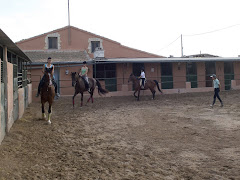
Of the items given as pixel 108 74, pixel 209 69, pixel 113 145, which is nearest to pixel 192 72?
pixel 209 69

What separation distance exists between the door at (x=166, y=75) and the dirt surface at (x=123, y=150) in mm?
11178

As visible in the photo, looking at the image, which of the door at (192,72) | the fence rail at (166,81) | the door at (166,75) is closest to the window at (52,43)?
the fence rail at (166,81)

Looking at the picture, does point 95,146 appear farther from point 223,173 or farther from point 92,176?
point 223,173

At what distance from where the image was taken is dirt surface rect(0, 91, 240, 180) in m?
3.72

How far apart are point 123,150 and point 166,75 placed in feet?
49.3

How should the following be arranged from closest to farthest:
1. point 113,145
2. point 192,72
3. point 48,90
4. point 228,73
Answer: point 113,145 < point 48,90 < point 192,72 < point 228,73

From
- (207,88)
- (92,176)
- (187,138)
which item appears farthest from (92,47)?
(92,176)

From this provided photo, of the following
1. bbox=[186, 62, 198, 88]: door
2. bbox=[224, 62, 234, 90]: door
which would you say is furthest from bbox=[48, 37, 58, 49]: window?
bbox=[224, 62, 234, 90]: door

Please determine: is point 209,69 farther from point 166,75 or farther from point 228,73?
point 166,75

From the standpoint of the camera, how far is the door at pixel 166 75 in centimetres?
1914

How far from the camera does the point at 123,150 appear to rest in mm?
4887

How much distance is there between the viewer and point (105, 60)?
53.8 feet

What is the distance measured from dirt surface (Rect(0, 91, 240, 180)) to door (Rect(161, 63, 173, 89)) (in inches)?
440

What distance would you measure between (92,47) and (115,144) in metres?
19.2
